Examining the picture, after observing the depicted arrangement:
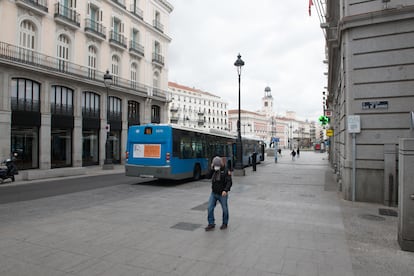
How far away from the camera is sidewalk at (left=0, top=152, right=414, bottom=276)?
14.0 ft

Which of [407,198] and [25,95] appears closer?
[407,198]

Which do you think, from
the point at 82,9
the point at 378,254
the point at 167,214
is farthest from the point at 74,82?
the point at 378,254

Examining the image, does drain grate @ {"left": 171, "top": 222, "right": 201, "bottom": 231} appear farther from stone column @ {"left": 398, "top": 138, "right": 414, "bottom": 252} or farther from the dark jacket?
stone column @ {"left": 398, "top": 138, "right": 414, "bottom": 252}

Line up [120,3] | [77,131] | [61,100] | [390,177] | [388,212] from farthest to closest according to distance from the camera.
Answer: [120,3], [77,131], [61,100], [390,177], [388,212]

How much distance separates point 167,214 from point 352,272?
15.7 feet

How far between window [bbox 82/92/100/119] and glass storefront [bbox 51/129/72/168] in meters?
2.61

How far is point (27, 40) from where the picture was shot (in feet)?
72.5

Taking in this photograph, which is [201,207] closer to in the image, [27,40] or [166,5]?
[27,40]

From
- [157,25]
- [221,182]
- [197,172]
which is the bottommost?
[197,172]

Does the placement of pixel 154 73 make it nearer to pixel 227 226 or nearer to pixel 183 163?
pixel 183 163

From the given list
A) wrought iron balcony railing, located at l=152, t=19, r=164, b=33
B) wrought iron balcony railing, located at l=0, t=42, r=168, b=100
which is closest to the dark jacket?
wrought iron balcony railing, located at l=0, t=42, r=168, b=100

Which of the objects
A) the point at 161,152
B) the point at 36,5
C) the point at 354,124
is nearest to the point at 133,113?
the point at 36,5

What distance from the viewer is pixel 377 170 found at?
9.09 meters

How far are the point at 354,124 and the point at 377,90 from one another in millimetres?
1359
